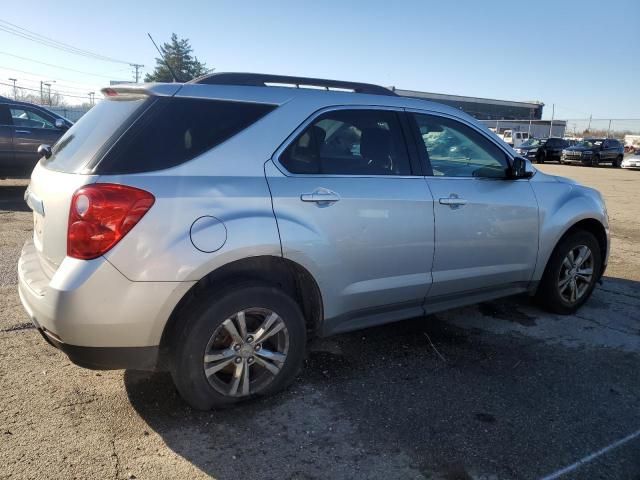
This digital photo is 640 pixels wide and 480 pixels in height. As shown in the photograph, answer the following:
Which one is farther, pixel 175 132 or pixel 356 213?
pixel 356 213

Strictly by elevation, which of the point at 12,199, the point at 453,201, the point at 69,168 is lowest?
the point at 12,199

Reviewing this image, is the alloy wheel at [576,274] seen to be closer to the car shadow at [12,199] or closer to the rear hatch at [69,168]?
the rear hatch at [69,168]

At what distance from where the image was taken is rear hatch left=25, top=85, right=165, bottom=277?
106 inches

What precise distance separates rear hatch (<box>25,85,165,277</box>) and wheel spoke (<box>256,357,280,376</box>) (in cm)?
119

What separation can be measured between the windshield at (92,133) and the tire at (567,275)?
3607mm

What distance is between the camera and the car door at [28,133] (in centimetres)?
1006

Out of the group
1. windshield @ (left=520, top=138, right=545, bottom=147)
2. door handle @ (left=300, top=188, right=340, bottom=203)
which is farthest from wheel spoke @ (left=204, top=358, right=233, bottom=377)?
windshield @ (left=520, top=138, right=545, bottom=147)

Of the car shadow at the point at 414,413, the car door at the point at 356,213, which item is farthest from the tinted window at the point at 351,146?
the car shadow at the point at 414,413

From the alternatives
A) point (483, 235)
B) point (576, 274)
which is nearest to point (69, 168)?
point (483, 235)

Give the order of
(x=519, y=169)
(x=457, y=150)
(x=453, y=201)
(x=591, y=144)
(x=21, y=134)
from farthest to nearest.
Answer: (x=591, y=144)
(x=21, y=134)
(x=519, y=169)
(x=457, y=150)
(x=453, y=201)

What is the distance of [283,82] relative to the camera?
3402 millimetres

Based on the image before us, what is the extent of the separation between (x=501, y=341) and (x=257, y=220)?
7.89 ft

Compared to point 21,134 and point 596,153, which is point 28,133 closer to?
point 21,134

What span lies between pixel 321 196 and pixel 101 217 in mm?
1196
